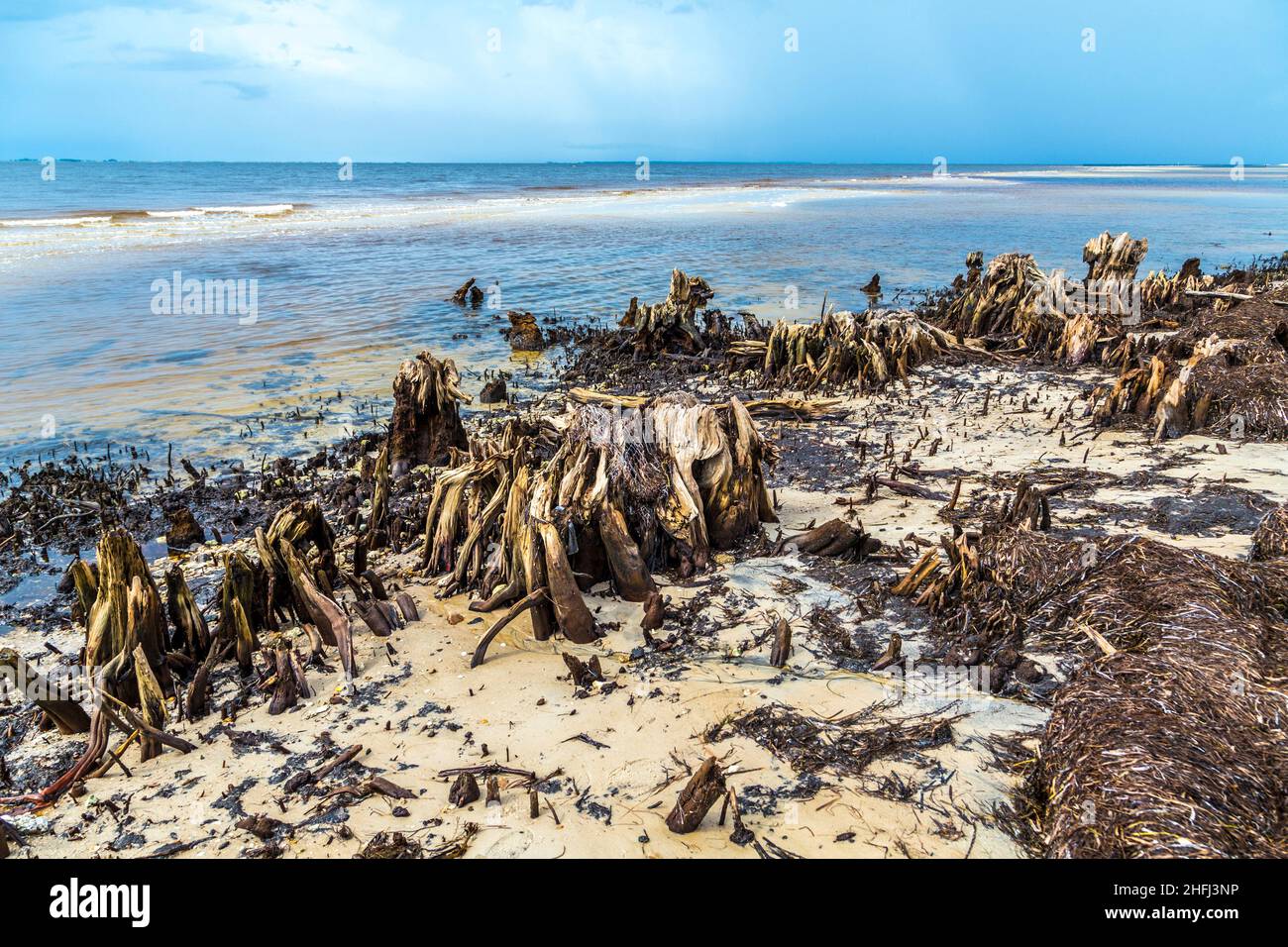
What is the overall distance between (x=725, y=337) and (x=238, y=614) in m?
11.2

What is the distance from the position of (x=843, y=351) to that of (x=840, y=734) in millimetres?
9088

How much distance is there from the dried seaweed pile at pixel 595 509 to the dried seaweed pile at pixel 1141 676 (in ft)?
6.10

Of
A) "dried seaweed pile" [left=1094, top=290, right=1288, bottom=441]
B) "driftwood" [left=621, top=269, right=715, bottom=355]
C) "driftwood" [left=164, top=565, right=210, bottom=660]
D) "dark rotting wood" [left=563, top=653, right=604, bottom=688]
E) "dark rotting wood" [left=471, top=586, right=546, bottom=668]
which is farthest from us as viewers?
"driftwood" [left=621, top=269, right=715, bottom=355]

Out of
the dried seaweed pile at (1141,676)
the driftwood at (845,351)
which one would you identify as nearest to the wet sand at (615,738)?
the dried seaweed pile at (1141,676)

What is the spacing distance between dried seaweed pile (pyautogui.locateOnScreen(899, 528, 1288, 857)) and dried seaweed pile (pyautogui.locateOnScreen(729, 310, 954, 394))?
6.61 meters

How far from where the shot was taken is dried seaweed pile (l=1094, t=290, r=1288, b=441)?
9297mm

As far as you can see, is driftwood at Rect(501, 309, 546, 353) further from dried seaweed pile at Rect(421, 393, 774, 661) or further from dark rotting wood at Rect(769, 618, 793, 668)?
dark rotting wood at Rect(769, 618, 793, 668)

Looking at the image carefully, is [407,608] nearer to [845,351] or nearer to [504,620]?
[504,620]

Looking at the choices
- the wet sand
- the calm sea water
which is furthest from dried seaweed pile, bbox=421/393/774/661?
the calm sea water

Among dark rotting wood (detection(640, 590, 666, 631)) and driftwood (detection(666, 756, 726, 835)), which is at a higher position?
dark rotting wood (detection(640, 590, 666, 631))

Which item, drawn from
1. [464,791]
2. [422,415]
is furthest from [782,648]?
[422,415]

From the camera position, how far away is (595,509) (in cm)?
639

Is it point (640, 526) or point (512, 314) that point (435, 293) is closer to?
point (512, 314)
